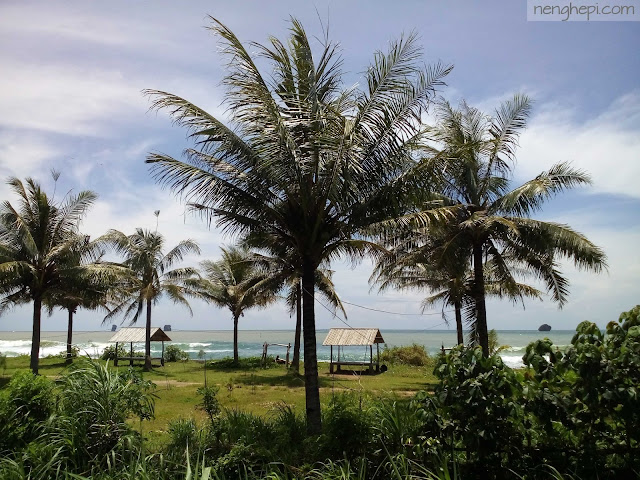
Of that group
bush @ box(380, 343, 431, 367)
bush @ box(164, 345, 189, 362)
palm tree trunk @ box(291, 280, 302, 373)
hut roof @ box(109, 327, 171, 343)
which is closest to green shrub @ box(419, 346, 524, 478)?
palm tree trunk @ box(291, 280, 302, 373)

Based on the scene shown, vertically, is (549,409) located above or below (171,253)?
below

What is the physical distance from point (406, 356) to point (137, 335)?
1667cm

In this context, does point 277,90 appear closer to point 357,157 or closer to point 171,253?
point 357,157

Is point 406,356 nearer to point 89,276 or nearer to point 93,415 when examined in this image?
point 89,276

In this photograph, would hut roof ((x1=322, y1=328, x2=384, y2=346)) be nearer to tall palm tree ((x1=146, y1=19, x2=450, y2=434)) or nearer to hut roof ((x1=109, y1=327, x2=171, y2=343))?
hut roof ((x1=109, y1=327, x2=171, y2=343))

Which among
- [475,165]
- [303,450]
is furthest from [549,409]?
[475,165]

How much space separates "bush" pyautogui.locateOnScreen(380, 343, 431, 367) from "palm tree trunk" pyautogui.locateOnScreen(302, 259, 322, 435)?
75.9 feet

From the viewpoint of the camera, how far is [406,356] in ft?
99.7

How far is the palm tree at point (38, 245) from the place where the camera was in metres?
16.2

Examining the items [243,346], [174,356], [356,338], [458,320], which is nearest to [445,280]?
[458,320]

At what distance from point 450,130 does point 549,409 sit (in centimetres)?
926

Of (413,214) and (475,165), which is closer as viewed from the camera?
(413,214)

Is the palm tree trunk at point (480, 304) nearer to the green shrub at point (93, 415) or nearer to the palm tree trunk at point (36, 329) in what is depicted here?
the green shrub at point (93, 415)

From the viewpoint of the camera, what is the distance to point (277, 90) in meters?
8.53
